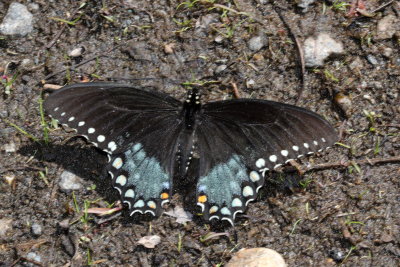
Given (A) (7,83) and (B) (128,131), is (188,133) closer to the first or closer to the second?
(B) (128,131)

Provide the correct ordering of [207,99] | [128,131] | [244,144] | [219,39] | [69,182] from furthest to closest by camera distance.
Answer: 1. [219,39]
2. [207,99]
3. [69,182]
4. [128,131]
5. [244,144]

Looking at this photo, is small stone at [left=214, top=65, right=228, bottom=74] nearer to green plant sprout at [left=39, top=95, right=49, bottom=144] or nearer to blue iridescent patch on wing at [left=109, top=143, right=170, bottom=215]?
blue iridescent patch on wing at [left=109, top=143, right=170, bottom=215]

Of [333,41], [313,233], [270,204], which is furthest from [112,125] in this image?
[333,41]

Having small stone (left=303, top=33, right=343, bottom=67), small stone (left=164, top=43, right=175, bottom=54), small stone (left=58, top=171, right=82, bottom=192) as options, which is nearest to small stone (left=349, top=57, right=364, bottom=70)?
small stone (left=303, top=33, right=343, bottom=67)

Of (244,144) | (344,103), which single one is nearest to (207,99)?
(244,144)

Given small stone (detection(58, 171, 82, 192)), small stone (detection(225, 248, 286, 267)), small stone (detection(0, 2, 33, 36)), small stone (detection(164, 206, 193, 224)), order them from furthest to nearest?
small stone (detection(0, 2, 33, 36))
small stone (detection(58, 171, 82, 192))
small stone (detection(164, 206, 193, 224))
small stone (detection(225, 248, 286, 267))

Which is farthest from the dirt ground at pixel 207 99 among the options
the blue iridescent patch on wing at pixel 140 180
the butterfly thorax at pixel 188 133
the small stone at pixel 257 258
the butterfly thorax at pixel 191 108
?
the butterfly thorax at pixel 191 108
